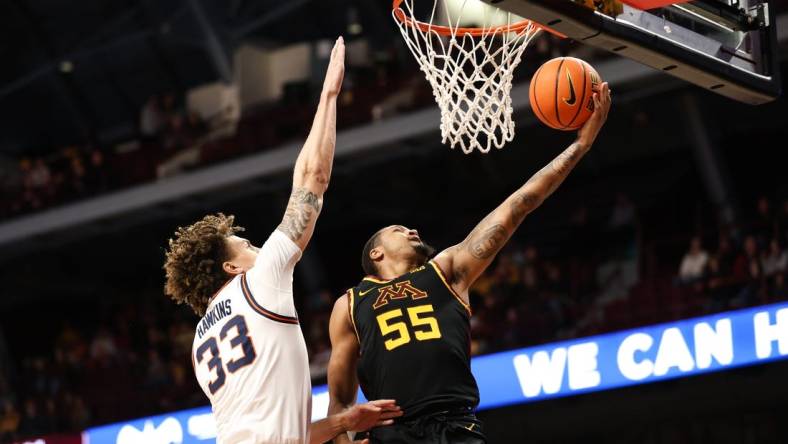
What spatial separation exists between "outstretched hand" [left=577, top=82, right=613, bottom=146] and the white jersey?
1328 mm

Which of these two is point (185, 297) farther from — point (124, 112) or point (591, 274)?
point (124, 112)

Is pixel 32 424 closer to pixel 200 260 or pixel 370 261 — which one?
pixel 370 261

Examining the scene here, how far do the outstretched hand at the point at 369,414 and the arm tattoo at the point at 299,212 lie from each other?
2.08 ft

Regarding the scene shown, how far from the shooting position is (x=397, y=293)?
187 inches

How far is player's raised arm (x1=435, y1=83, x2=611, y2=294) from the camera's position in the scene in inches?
186

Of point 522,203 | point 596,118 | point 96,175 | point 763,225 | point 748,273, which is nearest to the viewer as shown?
point 522,203

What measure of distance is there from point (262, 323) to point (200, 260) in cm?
45

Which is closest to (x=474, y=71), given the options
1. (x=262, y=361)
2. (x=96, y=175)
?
(x=262, y=361)

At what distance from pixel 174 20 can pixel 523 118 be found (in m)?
7.64

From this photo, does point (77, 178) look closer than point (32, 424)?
No

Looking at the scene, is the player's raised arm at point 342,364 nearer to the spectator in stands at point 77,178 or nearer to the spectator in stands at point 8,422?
the spectator in stands at point 8,422

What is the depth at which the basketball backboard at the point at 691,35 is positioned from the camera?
189 inches

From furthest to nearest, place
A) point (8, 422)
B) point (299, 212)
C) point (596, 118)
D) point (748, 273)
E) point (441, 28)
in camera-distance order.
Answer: point (8, 422)
point (748, 273)
point (441, 28)
point (596, 118)
point (299, 212)

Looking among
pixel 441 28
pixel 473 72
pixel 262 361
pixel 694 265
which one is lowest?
pixel 262 361
